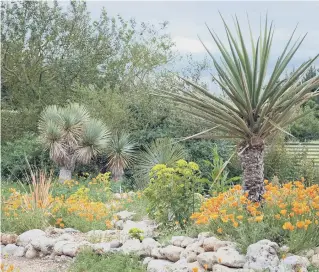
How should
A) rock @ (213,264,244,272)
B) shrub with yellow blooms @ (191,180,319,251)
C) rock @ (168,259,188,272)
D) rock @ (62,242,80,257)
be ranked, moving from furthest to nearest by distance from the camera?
rock @ (62,242,80,257) → shrub with yellow blooms @ (191,180,319,251) → rock @ (168,259,188,272) → rock @ (213,264,244,272)

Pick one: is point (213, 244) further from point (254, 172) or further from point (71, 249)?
point (71, 249)

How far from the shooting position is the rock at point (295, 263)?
561 centimetres

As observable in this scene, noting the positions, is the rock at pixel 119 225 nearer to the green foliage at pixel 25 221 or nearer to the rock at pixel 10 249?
the green foliage at pixel 25 221

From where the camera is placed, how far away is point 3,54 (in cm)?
2055

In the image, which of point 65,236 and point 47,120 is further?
point 47,120

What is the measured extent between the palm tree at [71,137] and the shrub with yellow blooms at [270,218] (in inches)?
341

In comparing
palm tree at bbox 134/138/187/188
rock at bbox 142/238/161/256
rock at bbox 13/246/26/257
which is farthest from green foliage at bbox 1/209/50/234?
palm tree at bbox 134/138/187/188

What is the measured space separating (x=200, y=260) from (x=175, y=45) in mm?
18632

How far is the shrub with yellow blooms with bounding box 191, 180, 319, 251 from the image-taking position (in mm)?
6071

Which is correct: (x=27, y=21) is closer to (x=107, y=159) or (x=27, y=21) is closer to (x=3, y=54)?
(x=3, y=54)

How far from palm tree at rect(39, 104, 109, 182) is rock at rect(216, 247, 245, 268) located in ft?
31.5

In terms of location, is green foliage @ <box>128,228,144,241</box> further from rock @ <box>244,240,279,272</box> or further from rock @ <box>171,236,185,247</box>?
rock @ <box>244,240,279,272</box>

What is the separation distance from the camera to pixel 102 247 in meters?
7.09

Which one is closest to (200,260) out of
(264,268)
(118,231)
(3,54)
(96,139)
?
(264,268)
